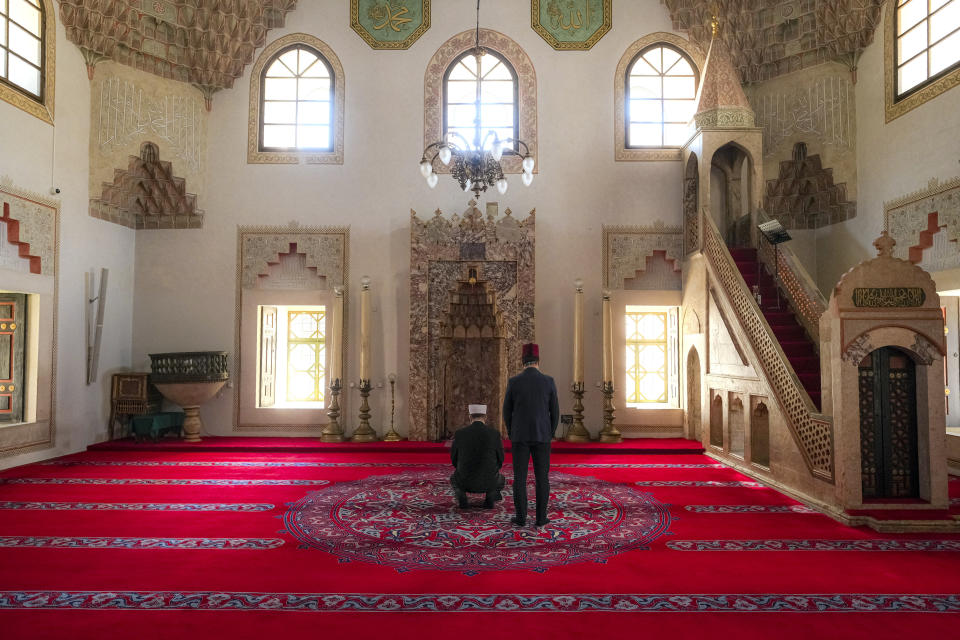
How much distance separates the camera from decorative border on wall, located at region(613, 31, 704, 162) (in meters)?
8.31

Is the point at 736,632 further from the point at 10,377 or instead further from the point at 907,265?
the point at 10,377

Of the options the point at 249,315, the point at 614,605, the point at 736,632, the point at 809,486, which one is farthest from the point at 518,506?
the point at 249,315

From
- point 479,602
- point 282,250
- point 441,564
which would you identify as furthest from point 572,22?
point 479,602

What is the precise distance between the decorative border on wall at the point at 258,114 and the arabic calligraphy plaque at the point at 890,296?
6.34 meters

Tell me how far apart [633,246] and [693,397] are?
2128 millimetres

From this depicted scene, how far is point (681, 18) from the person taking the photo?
8.28 m

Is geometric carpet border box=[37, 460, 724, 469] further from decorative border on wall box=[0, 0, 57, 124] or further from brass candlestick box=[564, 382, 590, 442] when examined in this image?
decorative border on wall box=[0, 0, 57, 124]

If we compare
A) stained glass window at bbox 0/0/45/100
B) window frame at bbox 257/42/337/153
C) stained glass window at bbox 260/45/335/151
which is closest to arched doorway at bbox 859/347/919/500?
window frame at bbox 257/42/337/153

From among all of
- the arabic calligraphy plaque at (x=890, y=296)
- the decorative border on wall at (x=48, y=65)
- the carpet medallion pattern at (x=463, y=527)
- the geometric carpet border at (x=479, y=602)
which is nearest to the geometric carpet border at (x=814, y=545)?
the carpet medallion pattern at (x=463, y=527)

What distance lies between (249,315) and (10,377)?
2631mm

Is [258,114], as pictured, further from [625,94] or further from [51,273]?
[625,94]

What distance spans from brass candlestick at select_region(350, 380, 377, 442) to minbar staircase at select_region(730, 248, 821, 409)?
15.6 feet

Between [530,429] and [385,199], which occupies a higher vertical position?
[385,199]

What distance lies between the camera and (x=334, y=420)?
786 cm
